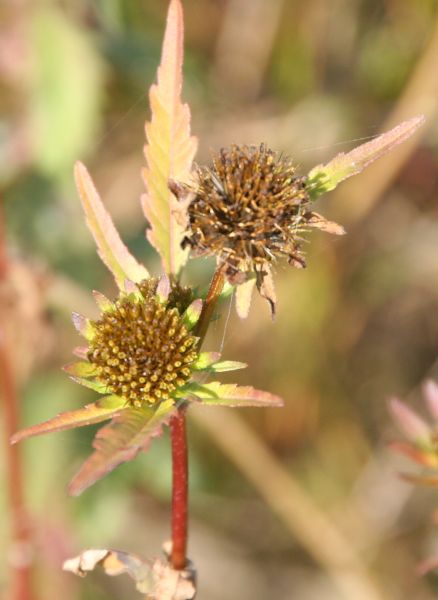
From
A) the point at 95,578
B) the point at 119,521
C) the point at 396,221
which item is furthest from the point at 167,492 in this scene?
the point at 396,221

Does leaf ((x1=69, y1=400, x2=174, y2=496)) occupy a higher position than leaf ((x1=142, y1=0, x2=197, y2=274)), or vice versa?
leaf ((x1=142, y1=0, x2=197, y2=274))

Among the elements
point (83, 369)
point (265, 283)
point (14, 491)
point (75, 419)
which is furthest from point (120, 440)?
point (14, 491)

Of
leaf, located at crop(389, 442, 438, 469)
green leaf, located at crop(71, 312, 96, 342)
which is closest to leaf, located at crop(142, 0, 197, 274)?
green leaf, located at crop(71, 312, 96, 342)

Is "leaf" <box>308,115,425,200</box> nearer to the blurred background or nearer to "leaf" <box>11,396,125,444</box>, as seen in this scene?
"leaf" <box>11,396,125,444</box>

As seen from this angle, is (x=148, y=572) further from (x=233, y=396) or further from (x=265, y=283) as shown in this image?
(x=265, y=283)

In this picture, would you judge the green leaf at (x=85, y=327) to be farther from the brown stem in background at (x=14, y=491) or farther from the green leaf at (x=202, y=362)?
the brown stem in background at (x=14, y=491)

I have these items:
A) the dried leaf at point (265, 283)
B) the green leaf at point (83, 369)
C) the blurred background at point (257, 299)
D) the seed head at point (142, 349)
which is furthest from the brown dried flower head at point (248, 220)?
the blurred background at point (257, 299)

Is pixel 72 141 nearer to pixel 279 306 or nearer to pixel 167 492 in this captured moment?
pixel 279 306

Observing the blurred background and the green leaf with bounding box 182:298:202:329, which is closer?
the green leaf with bounding box 182:298:202:329
